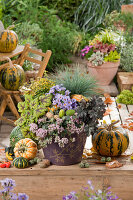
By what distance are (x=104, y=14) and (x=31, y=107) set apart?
5496 mm

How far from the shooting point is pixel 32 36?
630 centimetres

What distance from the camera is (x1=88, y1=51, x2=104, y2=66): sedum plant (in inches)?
219

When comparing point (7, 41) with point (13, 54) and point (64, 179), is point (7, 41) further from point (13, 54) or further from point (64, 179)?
point (64, 179)

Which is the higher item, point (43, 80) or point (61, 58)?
point (43, 80)

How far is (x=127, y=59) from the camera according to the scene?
5902mm

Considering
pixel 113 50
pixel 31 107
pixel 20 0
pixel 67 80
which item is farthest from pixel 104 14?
pixel 31 107

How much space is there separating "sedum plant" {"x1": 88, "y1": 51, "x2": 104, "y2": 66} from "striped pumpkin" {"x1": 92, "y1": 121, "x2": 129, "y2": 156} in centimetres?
270

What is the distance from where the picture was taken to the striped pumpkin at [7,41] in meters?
3.93

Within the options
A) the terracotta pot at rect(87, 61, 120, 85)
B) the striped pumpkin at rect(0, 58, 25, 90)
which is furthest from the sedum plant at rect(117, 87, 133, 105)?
the striped pumpkin at rect(0, 58, 25, 90)

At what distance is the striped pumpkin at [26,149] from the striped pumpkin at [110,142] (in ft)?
1.71

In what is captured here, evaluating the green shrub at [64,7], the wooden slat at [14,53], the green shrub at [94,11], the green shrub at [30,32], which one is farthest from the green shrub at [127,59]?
the green shrub at [64,7]

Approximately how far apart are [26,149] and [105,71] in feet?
9.89

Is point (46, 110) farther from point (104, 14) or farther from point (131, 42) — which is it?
point (104, 14)

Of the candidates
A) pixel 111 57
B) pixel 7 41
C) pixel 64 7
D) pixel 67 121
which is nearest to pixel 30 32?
pixel 111 57
